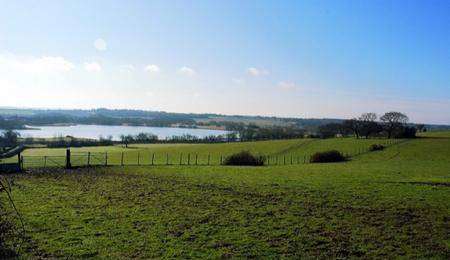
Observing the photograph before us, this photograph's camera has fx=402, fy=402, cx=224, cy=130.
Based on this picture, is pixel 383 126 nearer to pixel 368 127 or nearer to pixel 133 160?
pixel 368 127

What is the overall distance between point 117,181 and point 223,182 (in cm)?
800

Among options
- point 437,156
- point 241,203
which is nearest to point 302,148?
point 437,156

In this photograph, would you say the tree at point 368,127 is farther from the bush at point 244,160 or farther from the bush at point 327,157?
the bush at point 244,160

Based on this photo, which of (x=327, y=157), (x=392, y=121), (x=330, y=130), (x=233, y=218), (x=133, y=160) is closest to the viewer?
(x=233, y=218)

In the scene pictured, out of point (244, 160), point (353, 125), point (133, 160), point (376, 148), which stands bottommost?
point (133, 160)

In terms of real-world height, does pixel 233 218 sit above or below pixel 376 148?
below

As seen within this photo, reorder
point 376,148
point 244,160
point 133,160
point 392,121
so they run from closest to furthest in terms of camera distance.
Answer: point 244,160 < point 133,160 < point 376,148 < point 392,121

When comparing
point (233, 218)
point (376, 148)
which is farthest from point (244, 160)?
point (233, 218)

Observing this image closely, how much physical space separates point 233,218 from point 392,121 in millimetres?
98444

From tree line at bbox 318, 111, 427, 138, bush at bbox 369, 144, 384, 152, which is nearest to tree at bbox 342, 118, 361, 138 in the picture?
tree line at bbox 318, 111, 427, 138

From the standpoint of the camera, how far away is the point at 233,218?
57.5 ft

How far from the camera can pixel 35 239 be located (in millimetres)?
13797

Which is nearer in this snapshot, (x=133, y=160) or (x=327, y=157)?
(x=327, y=157)

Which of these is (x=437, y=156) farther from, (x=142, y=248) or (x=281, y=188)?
(x=142, y=248)
